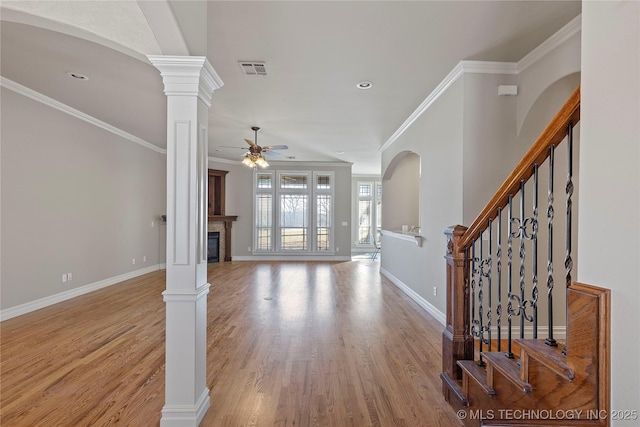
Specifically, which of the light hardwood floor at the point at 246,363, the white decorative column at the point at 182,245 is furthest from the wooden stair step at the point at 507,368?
the white decorative column at the point at 182,245

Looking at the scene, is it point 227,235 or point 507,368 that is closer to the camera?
point 507,368

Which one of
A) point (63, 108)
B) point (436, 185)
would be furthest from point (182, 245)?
point (63, 108)

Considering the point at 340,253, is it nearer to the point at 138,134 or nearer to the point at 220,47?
the point at 138,134

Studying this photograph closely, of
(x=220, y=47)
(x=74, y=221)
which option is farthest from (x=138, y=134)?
(x=220, y=47)

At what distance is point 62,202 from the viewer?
4828 mm

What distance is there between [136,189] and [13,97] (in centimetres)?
286

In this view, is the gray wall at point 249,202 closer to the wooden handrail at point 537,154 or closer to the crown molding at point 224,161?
the crown molding at point 224,161

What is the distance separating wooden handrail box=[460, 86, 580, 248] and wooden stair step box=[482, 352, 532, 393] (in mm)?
720

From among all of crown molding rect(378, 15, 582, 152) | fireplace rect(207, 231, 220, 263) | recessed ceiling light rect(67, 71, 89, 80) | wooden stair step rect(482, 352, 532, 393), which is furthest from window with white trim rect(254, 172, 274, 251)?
wooden stair step rect(482, 352, 532, 393)

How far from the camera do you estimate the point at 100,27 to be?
2238 mm

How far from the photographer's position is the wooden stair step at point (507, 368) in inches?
55.9

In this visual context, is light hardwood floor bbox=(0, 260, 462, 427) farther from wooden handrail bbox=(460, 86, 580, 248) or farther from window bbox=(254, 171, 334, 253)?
window bbox=(254, 171, 334, 253)

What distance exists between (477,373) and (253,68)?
3384 millimetres

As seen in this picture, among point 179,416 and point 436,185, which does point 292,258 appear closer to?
point 436,185
